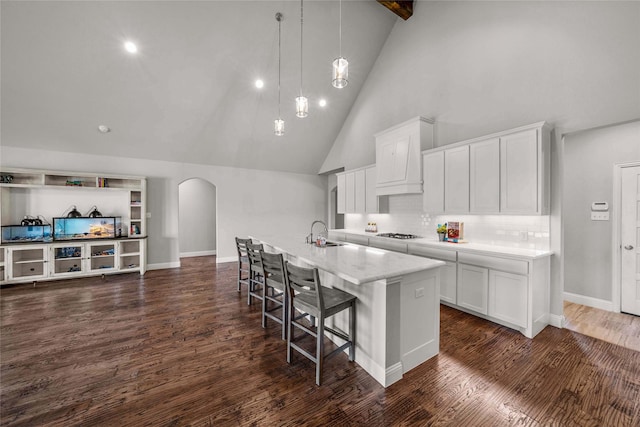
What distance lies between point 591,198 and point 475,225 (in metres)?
1.51

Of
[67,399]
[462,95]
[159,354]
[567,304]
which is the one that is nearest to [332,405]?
[159,354]

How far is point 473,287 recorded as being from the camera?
3211 mm

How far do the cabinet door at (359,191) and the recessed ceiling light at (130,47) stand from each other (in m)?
4.37

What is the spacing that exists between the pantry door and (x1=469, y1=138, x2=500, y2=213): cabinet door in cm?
161

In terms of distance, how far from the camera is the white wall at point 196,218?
24.7ft

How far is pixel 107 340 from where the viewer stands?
8.93 ft

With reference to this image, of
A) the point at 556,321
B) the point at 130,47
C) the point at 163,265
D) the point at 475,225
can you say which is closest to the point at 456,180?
the point at 475,225

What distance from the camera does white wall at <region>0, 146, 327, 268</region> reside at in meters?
5.29

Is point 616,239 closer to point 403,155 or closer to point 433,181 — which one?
point 433,181

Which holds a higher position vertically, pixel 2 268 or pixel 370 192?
pixel 370 192

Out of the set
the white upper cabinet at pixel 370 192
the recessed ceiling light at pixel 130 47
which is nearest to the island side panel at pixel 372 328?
the white upper cabinet at pixel 370 192

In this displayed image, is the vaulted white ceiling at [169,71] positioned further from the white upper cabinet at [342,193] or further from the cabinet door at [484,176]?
the cabinet door at [484,176]

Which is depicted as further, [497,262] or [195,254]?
[195,254]

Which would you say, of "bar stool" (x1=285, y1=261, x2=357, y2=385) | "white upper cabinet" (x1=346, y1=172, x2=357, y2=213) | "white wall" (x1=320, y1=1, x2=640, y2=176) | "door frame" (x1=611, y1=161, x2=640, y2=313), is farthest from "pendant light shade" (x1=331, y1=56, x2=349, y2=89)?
"door frame" (x1=611, y1=161, x2=640, y2=313)
